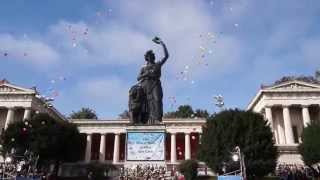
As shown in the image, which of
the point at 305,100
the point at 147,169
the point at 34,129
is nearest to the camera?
the point at 147,169

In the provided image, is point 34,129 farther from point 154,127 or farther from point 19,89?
point 154,127

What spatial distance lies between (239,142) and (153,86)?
97.8 feet

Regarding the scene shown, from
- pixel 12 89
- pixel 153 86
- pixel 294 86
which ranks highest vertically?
pixel 294 86

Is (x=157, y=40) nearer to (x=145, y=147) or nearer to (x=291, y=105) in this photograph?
(x=145, y=147)

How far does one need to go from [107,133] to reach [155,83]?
7013 centimetres

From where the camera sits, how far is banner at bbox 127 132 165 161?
2817 centimetres

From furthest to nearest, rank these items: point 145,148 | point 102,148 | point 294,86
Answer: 1. point 102,148
2. point 294,86
3. point 145,148

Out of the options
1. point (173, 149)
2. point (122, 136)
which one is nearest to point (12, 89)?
point (122, 136)

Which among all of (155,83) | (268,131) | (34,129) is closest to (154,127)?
(155,83)

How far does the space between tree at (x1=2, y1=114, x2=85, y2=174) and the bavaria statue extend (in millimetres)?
39360

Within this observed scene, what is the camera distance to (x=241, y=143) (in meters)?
58.2

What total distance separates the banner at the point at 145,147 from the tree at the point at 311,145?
136 feet

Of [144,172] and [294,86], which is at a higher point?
[294,86]

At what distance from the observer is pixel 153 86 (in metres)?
32.4
